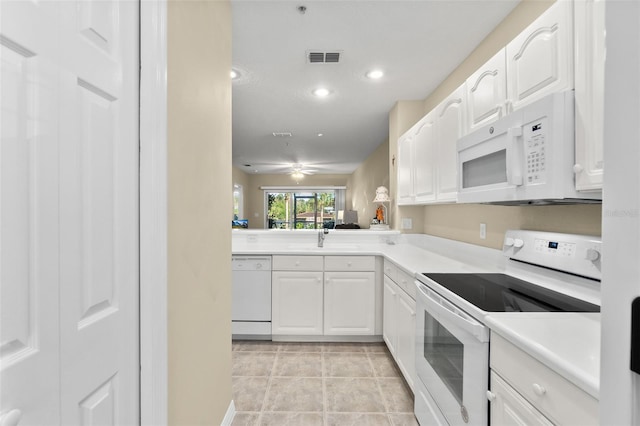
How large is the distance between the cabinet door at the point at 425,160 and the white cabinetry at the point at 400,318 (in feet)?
2.12

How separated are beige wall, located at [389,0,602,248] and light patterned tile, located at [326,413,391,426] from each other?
1340mm

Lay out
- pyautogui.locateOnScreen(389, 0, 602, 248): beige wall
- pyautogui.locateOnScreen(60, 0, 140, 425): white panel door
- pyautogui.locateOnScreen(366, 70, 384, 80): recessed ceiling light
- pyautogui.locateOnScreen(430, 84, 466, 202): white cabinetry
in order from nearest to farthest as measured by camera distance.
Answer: pyautogui.locateOnScreen(60, 0, 140, 425): white panel door, pyautogui.locateOnScreen(389, 0, 602, 248): beige wall, pyautogui.locateOnScreen(430, 84, 466, 202): white cabinetry, pyautogui.locateOnScreen(366, 70, 384, 80): recessed ceiling light

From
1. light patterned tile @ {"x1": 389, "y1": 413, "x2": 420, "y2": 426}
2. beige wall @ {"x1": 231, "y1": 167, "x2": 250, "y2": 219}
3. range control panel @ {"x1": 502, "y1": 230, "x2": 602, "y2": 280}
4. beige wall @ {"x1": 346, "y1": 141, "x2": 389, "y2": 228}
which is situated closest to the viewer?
range control panel @ {"x1": 502, "y1": 230, "x2": 602, "y2": 280}

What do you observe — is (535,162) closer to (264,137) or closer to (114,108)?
(114,108)

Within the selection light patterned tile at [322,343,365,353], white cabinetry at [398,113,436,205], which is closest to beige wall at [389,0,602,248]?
white cabinetry at [398,113,436,205]

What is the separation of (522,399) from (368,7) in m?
2.03

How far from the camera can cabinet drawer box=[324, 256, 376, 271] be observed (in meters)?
2.80

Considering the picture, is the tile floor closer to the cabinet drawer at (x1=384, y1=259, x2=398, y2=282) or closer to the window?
the cabinet drawer at (x1=384, y1=259, x2=398, y2=282)

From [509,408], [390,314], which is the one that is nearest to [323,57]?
[390,314]

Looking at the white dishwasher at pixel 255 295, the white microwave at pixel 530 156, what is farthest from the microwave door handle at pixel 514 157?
the white dishwasher at pixel 255 295

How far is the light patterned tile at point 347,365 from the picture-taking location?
2311mm

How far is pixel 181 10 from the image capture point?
1.12 metres

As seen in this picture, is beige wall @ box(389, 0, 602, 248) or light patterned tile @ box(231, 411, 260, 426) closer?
beige wall @ box(389, 0, 602, 248)

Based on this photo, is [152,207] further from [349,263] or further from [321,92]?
[321,92]
